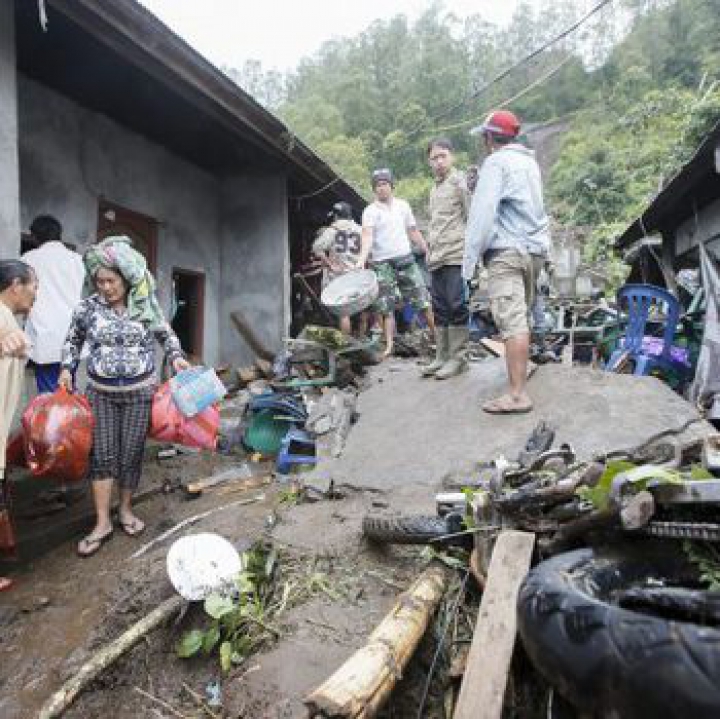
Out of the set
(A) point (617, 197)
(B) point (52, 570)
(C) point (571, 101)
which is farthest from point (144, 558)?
(C) point (571, 101)

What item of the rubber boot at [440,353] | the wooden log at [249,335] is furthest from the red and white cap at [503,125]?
the wooden log at [249,335]

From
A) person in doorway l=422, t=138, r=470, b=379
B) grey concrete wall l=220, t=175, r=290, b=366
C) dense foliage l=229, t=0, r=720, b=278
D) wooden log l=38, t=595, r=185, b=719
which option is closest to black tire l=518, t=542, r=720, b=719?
wooden log l=38, t=595, r=185, b=719

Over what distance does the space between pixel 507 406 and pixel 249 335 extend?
16.3 feet

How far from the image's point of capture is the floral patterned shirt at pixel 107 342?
368cm

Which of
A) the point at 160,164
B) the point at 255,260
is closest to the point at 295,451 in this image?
the point at 255,260

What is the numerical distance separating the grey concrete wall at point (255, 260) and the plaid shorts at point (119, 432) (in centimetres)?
441

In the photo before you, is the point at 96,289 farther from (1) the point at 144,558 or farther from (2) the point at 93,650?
(2) the point at 93,650

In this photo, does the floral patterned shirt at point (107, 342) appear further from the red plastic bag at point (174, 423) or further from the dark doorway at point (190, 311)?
the dark doorway at point (190, 311)

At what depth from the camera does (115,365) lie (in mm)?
3684

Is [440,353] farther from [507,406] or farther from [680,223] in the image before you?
[680,223]

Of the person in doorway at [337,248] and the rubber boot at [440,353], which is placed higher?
the person in doorway at [337,248]

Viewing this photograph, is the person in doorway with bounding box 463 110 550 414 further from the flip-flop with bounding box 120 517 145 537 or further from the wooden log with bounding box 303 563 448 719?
the flip-flop with bounding box 120 517 145 537

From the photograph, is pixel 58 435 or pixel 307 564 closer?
pixel 307 564

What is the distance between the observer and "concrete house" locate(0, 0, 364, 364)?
460 centimetres
